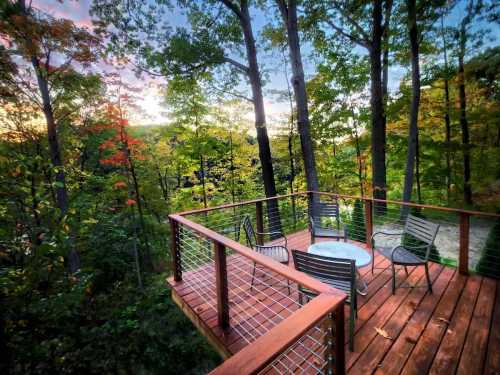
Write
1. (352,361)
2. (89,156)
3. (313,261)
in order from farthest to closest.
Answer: (89,156) → (313,261) → (352,361)

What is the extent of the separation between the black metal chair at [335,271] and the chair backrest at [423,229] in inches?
57.0

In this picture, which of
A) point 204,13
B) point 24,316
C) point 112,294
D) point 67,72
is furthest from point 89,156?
point 24,316

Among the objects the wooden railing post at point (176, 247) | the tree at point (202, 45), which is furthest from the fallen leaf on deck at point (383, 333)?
the tree at point (202, 45)

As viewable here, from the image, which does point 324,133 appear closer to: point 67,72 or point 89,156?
point 67,72

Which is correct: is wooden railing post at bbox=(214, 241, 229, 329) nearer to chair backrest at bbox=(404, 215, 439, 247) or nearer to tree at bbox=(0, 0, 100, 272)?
chair backrest at bbox=(404, 215, 439, 247)

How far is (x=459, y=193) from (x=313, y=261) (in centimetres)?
811

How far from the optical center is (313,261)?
2.00 metres

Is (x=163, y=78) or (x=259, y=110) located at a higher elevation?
(x=163, y=78)

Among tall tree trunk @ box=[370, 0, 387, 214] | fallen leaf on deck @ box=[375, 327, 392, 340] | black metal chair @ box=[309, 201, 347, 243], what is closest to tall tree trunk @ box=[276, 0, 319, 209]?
black metal chair @ box=[309, 201, 347, 243]

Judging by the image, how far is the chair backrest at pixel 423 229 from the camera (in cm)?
273

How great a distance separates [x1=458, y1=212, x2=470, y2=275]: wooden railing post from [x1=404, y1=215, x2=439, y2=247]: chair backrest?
544mm

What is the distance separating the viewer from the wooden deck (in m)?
1.82

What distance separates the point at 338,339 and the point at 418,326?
64.2 inches

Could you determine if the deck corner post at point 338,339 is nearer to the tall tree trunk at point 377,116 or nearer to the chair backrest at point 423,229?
the chair backrest at point 423,229
